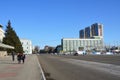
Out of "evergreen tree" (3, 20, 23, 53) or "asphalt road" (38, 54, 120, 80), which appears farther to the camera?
"evergreen tree" (3, 20, 23, 53)

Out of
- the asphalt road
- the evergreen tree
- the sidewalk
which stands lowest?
the sidewalk

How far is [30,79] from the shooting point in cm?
1916

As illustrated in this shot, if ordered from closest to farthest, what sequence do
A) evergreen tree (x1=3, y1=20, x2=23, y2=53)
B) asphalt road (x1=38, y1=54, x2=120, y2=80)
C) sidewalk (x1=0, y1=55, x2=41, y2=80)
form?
asphalt road (x1=38, y1=54, x2=120, y2=80)
sidewalk (x1=0, y1=55, x2=41, y2=80)
evergreen tree (x1=3, y1=20, x2=23, y2=53)

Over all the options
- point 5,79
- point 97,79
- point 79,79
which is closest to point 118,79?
point 97,79

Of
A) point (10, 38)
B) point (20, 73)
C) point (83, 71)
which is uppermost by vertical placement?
point (10, 38)

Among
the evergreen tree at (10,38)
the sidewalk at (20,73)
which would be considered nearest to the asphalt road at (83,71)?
the sidewalk at (20,73)

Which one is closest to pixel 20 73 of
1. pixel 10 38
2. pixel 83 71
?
pixel 83 71

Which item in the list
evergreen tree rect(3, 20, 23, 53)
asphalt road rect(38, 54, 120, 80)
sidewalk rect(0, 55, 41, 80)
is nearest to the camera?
asphalt road rect(38, 54, 120, 80)

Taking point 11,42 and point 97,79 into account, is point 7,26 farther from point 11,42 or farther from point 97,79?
point 97,79

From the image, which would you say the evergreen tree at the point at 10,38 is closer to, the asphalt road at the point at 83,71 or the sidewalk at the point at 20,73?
the asphalt road at the point at 83,71

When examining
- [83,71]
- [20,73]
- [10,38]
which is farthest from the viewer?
[10,38]

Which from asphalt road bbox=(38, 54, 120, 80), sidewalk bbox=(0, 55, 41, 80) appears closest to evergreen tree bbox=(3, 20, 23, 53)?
asphalt road bbox=(38, 54, 120, 80)

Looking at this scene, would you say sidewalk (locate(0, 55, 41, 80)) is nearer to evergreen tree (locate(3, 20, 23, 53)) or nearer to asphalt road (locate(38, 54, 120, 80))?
asphalt road (locate(38, 54, 120, 80))

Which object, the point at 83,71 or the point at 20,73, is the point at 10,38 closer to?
the point at 20,73
